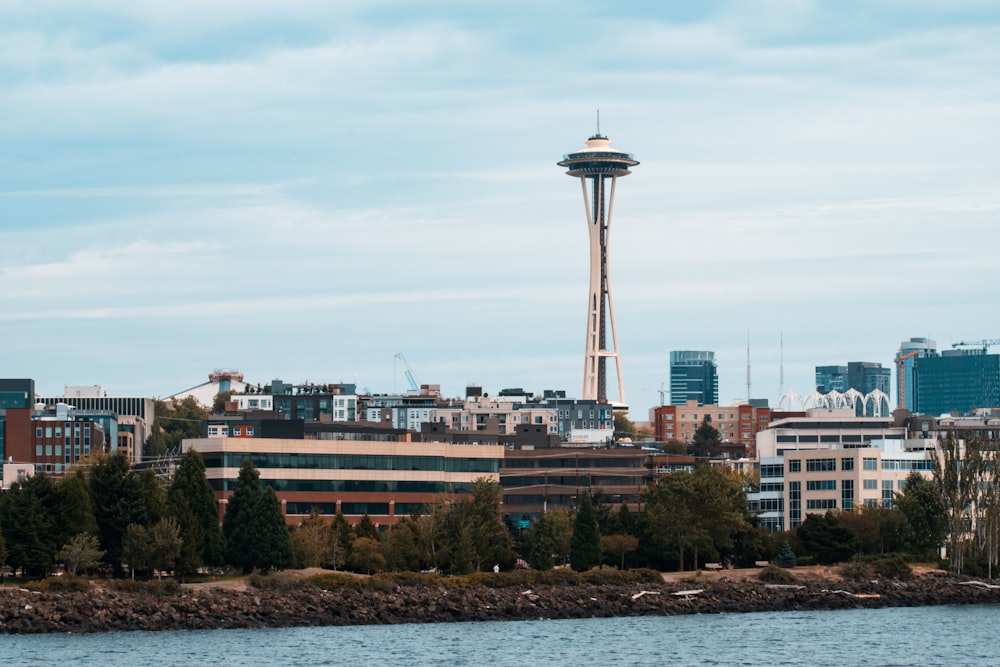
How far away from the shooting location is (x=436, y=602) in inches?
5782

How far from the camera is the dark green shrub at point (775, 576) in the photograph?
16712 cm

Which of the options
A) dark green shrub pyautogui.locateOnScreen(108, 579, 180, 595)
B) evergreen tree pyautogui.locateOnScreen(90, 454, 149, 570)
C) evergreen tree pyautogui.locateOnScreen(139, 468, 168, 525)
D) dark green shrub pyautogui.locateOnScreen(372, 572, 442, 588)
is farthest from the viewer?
dark green shrub pyautogui.locateOnScreen(372, 572, 442, 588)

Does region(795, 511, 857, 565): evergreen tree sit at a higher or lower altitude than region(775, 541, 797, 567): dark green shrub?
higher

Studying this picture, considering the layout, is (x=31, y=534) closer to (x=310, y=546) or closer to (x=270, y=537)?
(x=270, y=537)

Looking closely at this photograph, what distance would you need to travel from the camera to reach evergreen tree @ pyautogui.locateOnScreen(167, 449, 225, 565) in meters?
154

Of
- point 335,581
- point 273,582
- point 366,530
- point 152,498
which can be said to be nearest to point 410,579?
point 335,581

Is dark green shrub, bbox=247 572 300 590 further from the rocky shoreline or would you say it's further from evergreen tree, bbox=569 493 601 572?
evergreen tree, bbox=569 493 601 572

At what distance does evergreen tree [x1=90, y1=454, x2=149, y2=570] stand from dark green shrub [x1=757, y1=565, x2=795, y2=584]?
53.0 m

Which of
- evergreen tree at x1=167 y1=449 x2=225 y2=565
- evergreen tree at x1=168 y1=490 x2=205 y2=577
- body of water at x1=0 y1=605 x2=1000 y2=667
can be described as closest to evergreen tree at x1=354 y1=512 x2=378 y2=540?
evergreen tree at x1=167 y1=449 x2=225 y2=565

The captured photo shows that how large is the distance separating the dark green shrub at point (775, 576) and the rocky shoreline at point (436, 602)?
Result: 1.21 m

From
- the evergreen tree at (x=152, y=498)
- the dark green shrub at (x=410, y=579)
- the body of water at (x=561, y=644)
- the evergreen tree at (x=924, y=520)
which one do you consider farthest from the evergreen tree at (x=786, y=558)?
the evergreen tree at (x=152, y=498)

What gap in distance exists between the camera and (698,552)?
173750 mm

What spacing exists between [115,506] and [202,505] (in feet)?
24.4

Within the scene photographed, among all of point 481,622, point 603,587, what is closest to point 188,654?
point 481,622
